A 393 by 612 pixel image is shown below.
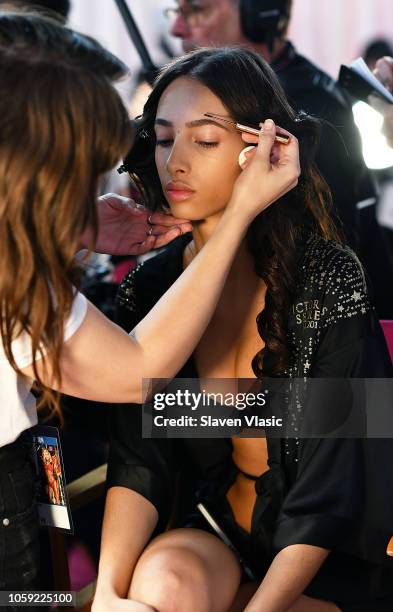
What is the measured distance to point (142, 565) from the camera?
132 centimetres

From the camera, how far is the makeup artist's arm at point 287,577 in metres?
1.24

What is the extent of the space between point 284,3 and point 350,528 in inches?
58.2

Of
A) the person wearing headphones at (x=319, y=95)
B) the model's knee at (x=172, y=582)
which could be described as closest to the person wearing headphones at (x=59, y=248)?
the model's knee at (x=172, y=582)

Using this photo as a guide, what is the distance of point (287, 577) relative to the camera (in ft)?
4.12

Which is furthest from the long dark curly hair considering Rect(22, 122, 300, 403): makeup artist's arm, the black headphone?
the black headphone

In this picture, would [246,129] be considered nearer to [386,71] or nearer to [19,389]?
[19,389]

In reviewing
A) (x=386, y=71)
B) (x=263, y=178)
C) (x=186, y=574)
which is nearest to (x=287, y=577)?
(x=186, y=574)

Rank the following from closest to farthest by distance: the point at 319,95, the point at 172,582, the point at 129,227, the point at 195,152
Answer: the point at 172,582
the point at 195,152
the point at 129,227
the point at 319,95

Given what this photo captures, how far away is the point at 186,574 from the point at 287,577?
0.14 meters

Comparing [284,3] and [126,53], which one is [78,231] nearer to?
[284,3]

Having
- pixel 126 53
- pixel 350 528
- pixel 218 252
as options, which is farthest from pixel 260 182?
pixel 126 53

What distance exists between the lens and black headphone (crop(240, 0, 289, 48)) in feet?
7.45

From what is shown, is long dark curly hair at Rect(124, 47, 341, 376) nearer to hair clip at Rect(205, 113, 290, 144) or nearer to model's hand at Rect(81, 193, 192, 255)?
hair clip at Rect(205, 113, 290, 144)

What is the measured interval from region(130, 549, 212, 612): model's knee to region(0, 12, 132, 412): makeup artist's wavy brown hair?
404 millimetres
